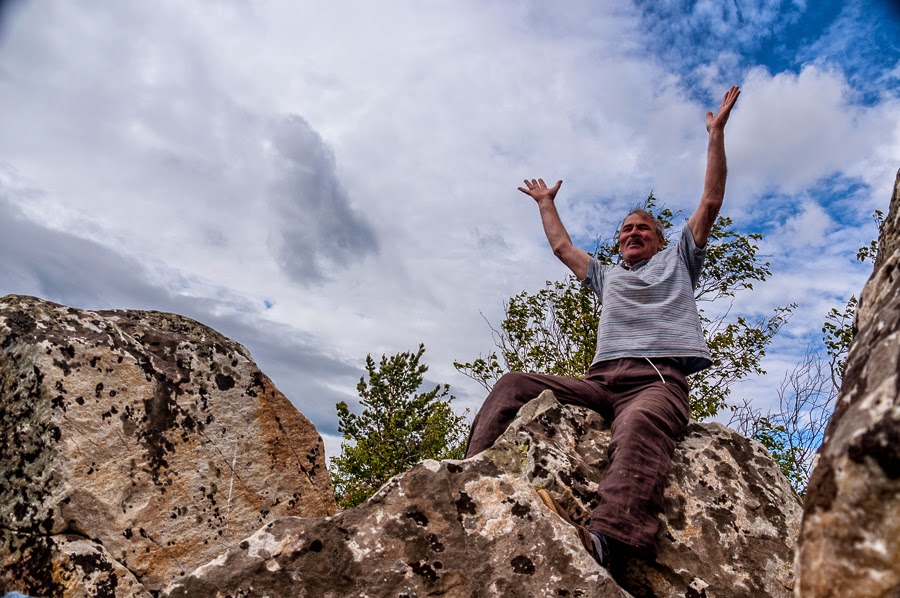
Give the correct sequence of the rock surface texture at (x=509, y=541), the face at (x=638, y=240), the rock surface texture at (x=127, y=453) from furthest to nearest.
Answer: the face at (x=638, y=240), the rock surface texture at (x=127, y=453), the rock surface texture at (x=509, y=541)

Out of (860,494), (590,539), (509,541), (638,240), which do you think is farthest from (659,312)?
(860,494)

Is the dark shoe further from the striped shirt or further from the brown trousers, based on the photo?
the striped shirt

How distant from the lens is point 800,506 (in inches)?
159

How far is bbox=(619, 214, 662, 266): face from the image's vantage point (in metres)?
5.18

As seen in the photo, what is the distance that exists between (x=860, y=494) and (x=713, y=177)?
10.7 feet

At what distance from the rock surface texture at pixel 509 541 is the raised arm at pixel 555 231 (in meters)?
1.73

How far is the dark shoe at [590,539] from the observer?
10.00ft

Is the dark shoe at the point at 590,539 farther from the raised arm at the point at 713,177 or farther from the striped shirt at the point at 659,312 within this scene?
the raised arm at the point at 713,177

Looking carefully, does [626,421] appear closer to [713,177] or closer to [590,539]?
[590,539]

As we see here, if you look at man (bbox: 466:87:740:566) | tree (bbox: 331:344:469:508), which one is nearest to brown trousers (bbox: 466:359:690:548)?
man (bbox: 466:87:740:566)

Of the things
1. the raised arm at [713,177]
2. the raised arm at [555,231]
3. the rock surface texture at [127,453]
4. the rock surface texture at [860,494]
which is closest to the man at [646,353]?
the raised arm at [713,177]

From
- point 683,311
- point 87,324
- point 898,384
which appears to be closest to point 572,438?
point 683,311

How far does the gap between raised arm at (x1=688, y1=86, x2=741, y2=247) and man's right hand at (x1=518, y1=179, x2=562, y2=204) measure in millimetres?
1546

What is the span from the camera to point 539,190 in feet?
20.0
